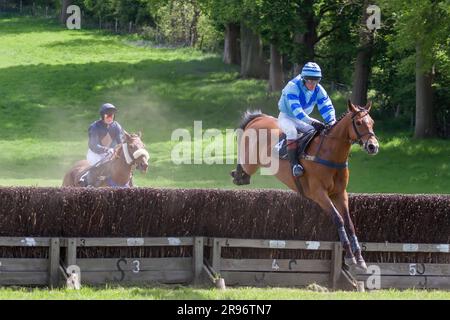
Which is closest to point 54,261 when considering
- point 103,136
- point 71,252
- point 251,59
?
point 71,252

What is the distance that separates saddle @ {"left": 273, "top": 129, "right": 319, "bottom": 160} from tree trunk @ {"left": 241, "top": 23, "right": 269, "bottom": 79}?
32.0 meters

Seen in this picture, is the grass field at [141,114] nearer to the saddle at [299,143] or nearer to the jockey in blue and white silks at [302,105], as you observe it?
the saddle at [299,143]

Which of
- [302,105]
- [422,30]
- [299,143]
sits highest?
[422,30]

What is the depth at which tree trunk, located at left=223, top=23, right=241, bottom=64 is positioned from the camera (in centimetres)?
5144

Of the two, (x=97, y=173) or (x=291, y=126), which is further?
(x=97, y=173)

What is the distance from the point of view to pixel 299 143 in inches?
553

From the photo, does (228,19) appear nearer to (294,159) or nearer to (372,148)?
(294,159)

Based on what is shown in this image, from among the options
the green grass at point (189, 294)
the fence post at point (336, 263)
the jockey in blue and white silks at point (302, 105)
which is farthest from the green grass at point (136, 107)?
the green grass at point (189, 294)

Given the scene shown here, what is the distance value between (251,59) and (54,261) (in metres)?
35.6

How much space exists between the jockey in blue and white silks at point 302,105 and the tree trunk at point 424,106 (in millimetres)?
18422

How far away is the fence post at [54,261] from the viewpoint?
12.8m

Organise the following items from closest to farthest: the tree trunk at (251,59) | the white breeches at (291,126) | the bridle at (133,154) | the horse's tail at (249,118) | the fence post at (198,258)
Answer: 1. the fence post at (198,258)
2. the white breeches at (291,126)
3. the horse's tail at (249,118)
4. the bridle at (133,154)
5. the tree trunk at (251,59)
